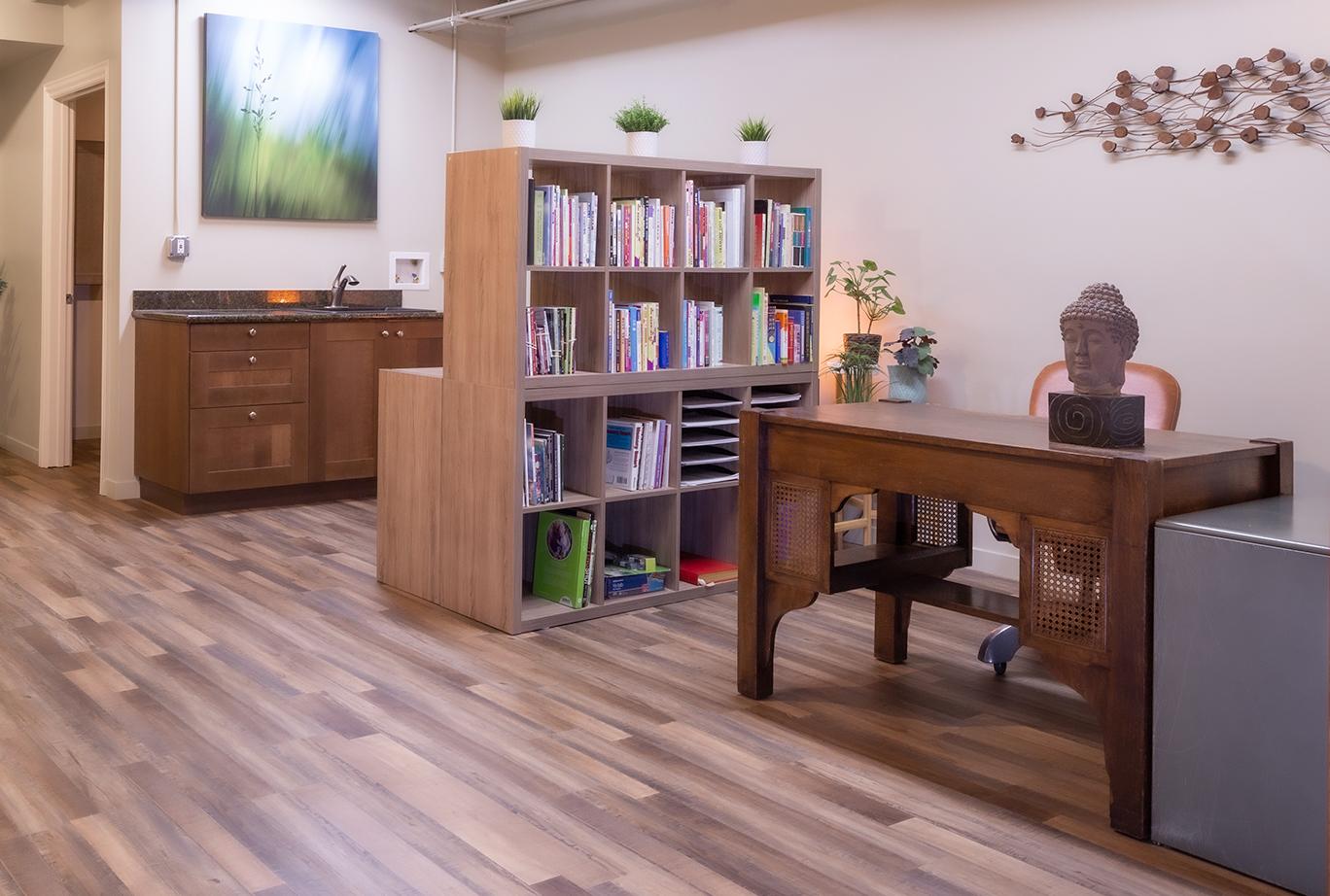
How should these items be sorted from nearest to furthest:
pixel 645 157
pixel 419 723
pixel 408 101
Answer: pixel 419 723
pixel 645 157
pixel 408 101

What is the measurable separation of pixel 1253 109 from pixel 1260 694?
2566mm

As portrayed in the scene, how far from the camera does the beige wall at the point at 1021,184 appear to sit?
4375 mm

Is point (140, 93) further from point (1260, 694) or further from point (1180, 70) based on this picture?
point (1260, 694)

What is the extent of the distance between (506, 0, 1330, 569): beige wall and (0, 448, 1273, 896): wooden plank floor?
124cm

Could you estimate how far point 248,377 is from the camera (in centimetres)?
636

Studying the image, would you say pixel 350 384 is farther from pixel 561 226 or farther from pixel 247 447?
pixel 561 226

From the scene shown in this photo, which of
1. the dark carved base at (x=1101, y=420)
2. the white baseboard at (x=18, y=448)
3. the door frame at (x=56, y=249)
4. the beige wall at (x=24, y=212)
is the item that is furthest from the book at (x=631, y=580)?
the white baseboard at (x=18, y=448)

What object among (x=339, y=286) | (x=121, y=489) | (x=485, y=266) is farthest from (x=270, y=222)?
(x=485, y=266)

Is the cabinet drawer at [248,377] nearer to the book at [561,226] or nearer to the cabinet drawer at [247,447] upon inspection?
the cabinet drawer at [247,447]

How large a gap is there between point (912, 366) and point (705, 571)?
1.19m

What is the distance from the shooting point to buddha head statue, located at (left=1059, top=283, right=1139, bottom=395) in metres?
2.97

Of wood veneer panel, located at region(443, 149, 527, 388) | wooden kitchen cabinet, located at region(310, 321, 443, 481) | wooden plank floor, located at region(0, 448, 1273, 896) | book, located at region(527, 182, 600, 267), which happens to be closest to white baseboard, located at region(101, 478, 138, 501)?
wooden kitchen cabinet, located at region(310, 321, 443, 481)

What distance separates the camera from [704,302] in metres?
4.89

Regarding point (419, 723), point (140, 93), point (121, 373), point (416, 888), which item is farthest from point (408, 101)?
point (416, 888)
